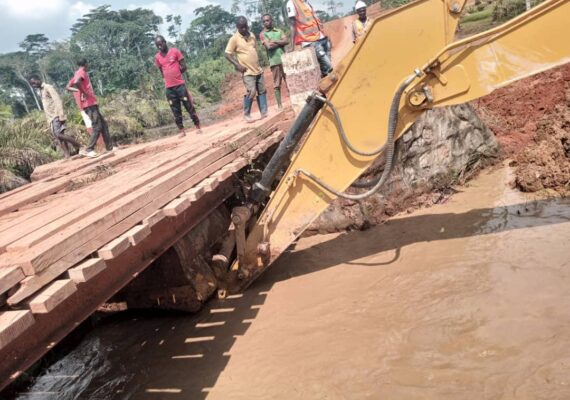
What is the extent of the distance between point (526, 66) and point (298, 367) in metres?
2.86

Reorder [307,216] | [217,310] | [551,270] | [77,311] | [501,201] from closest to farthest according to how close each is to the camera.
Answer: [77,311] < [551,270] < [307,216] < [217,310] < [501,201]

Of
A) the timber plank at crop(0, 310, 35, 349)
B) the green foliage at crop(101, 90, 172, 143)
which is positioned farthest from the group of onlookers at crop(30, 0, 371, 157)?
the green foliage at crop(101, 90, 172, 143)

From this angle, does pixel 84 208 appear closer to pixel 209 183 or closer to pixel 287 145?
pixel 209 183

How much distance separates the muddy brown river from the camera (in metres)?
3.10

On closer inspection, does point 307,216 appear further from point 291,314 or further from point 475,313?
point 475,313

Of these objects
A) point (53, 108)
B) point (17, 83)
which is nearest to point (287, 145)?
point (53, 108)

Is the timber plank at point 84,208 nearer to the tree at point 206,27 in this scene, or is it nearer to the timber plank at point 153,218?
the timber plank at point 153,218

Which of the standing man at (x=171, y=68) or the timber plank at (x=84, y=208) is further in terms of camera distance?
the standing man at (x=171, y=68)

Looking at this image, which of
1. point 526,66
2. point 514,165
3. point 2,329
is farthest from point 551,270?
point 2,329

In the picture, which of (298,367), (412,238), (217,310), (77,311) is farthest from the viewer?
(412,238)

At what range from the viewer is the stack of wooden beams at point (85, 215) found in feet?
Result: 7.15

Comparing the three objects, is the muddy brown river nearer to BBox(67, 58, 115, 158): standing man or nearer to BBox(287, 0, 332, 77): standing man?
BBox(67, 58, 115, 158): standing man

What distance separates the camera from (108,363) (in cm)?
430

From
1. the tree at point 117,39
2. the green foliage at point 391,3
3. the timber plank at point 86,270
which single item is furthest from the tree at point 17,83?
the timber plank at point 86,270
